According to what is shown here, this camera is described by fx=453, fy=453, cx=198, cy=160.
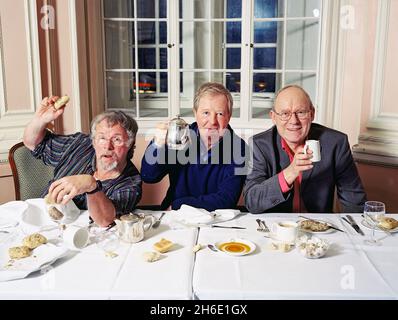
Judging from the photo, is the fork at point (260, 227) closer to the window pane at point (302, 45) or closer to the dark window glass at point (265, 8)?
the window pane at point (302, 45)

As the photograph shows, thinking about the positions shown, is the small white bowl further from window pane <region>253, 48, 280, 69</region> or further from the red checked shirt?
window pane <region>253, 48, 280, 69</region>

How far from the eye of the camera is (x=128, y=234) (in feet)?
5.39

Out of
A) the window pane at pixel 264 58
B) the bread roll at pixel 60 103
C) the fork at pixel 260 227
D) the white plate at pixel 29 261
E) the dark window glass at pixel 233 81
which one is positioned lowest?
the fork at pixel 260 227

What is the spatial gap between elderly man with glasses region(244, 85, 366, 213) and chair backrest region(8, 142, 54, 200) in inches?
43.5

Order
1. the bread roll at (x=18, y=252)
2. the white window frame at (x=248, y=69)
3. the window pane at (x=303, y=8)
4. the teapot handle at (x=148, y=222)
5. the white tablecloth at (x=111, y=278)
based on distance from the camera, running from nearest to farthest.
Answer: the white tablecloth at (x=111, y=278), the bread roll at (x=18, y=252), the teapot handle at (x=148, y=222), the white window frame at (x=248, y=69), the window pane at (x=303, y=8)

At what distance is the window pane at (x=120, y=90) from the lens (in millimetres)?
3611

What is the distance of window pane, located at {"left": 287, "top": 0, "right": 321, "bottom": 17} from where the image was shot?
3.30 m

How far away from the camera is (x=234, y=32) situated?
A: 3502 millimetres

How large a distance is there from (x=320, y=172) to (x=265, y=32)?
166 cm

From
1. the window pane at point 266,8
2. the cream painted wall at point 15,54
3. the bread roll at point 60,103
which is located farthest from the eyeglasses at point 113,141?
the window pane at point 266,8

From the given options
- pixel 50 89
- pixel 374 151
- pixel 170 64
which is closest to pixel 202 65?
pixel 170 64

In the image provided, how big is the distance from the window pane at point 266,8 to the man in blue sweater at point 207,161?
1396 mm
